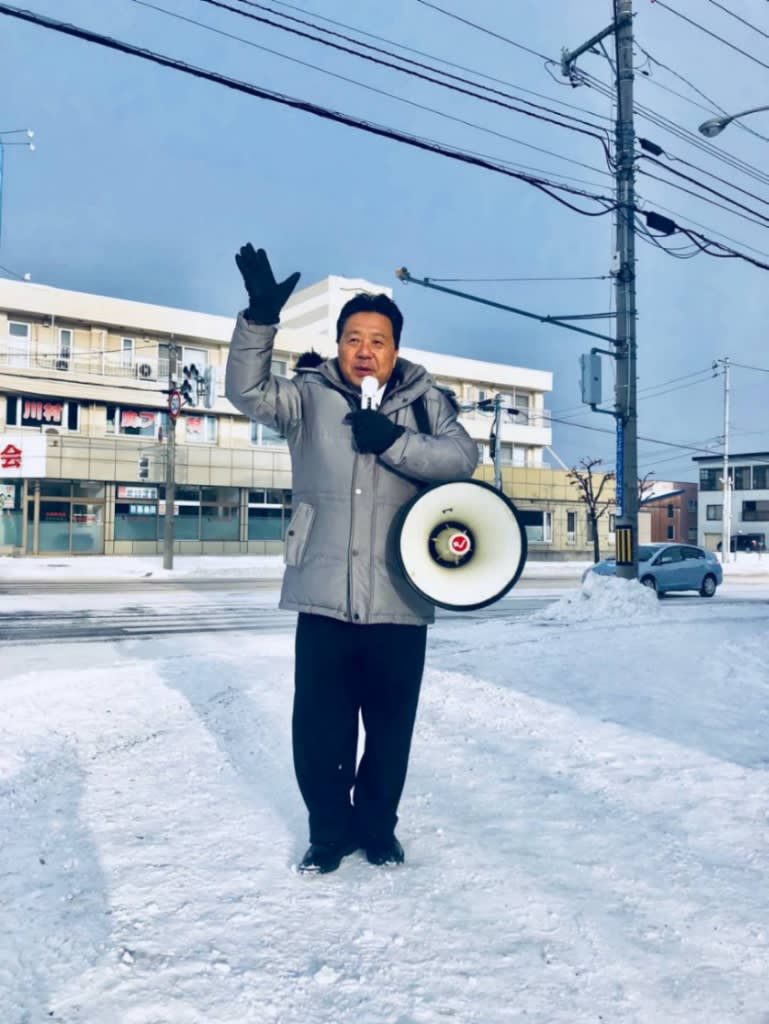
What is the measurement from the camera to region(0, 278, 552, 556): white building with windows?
3186cm

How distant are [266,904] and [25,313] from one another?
35.1 metres

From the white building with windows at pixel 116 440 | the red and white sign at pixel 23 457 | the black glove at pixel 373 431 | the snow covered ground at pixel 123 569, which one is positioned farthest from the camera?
the white building with windows at pixel 116 440

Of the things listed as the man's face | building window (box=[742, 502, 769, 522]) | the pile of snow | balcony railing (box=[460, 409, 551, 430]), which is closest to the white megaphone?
the man's face

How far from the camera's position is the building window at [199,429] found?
1446 inches

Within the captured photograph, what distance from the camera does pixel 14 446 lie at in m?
31.1

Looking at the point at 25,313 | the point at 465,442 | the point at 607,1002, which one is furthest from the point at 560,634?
the point at 25,313

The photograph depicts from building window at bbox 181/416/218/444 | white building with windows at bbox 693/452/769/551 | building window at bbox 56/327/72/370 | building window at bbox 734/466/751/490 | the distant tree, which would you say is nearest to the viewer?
building window at bbox 56/327/72/370

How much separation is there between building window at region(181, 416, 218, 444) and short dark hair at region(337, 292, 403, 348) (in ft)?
114

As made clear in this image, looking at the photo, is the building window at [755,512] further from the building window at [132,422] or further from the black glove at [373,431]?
Answer: the black glove at [373,431]

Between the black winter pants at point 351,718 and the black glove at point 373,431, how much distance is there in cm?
62

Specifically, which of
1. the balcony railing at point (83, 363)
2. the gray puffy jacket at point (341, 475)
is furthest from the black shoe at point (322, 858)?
the balcony railing at point (83, 363)

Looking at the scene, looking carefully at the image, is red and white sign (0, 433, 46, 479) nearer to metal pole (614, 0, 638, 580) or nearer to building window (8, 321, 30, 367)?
building window (8, 321, 30, 367)

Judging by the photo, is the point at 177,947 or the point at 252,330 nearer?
the point at 177,947

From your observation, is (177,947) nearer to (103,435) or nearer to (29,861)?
(29,861)
